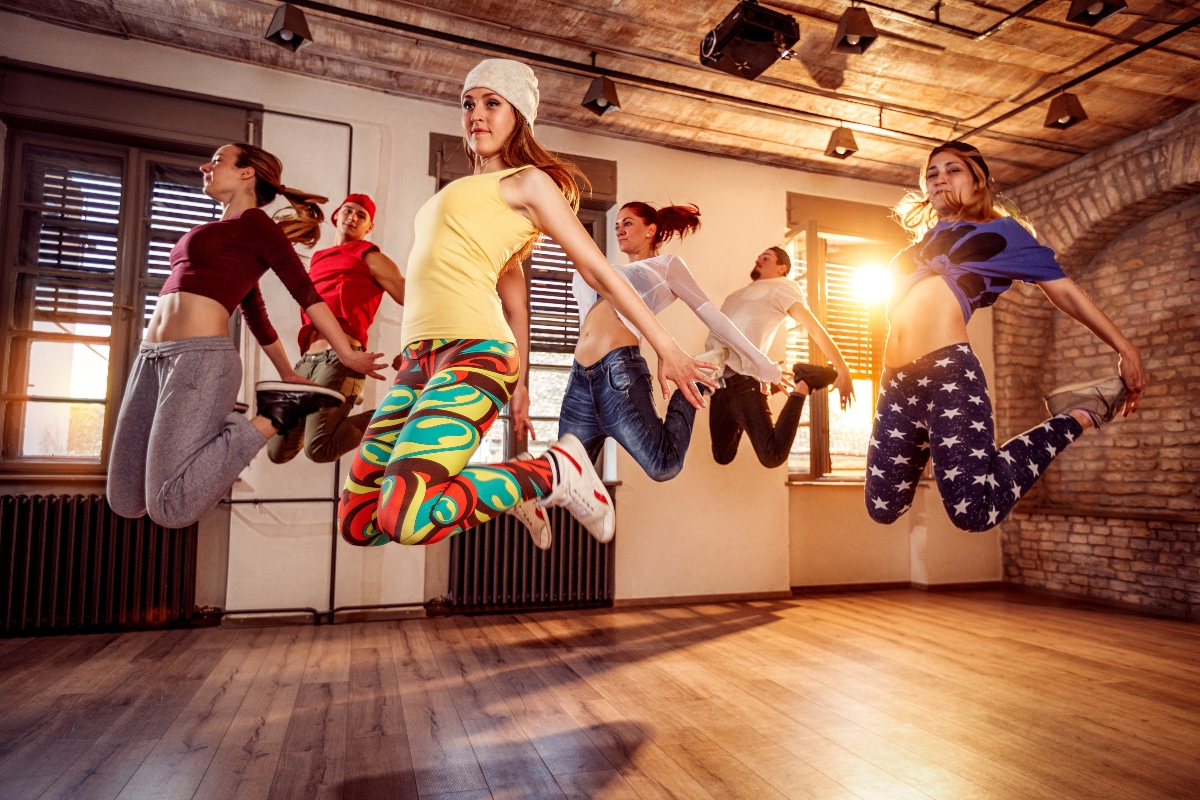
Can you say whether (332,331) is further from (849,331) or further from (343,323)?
(849,331)

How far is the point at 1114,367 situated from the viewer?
534cm

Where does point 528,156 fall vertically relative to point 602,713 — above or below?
above

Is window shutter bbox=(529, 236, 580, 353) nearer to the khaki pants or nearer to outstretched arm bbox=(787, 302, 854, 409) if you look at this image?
outstretched arm bbox=(787, 302, 854, 409)

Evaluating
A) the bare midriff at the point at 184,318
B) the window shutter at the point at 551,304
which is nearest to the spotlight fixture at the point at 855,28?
the window shutter at the point at 551,304

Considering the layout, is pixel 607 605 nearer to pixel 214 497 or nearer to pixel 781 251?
pixel 781 251

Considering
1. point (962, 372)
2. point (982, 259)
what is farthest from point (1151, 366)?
point (962, 372)

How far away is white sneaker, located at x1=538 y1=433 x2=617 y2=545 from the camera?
186cm

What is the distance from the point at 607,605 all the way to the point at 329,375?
7.90ft

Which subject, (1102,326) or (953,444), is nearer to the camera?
(953,444)

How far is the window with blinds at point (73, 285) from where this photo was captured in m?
3.79

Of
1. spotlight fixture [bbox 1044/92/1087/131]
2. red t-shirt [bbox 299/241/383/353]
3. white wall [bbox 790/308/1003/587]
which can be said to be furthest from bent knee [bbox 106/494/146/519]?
spotlight fixture [bbox 1044/92/1087/131]

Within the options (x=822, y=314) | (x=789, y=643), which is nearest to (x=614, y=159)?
(x=822, y=314)

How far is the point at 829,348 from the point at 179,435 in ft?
9.10

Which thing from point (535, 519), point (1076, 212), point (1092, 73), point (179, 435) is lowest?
point (535, 519)
